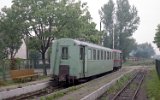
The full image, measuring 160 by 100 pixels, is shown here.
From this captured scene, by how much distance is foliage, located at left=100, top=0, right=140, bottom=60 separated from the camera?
83.2m

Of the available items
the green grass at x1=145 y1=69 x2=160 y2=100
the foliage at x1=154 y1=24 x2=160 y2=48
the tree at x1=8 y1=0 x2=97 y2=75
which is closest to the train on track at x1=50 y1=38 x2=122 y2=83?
the green grass at x1=145 y1=69 x2=160 y2=100

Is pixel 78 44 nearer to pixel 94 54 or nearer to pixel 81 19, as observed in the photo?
pixel 94 54

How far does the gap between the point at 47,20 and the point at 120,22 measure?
51905mm

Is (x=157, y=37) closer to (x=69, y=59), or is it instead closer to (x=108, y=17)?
(x=108, y=17)

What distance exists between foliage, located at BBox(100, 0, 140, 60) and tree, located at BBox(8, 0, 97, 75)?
157ft

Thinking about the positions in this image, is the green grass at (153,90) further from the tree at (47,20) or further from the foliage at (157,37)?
the foliage at (157,37)

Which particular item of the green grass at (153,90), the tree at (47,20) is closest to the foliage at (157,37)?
the tree at (47,20)

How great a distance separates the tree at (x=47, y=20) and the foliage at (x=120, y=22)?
47847 millimetres

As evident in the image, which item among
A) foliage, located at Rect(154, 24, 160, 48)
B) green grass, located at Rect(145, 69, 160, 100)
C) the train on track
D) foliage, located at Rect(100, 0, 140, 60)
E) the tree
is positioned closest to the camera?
green grass, located at Rect(145, 69, 160, 100)

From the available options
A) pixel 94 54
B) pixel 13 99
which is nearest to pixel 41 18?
pixel 94 54

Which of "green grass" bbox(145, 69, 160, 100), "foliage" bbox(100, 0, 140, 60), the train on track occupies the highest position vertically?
"foliage" bbox(100, 0, 140, 60)

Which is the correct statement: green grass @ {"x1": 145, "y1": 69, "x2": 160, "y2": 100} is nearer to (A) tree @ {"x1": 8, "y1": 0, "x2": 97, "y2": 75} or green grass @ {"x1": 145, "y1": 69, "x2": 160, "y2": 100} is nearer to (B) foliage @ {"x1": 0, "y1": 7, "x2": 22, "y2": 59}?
(A) tree @ {"x1": 8, "y1": 0, "x2": 97, "y2": 75}

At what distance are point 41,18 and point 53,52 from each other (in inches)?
355

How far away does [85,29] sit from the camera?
37375mm
